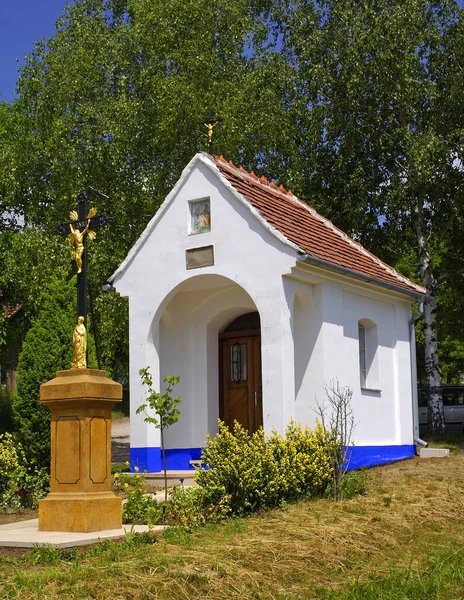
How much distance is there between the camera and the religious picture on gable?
1512 centimetres

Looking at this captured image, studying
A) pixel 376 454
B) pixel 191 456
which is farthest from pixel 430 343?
pixel 191 456

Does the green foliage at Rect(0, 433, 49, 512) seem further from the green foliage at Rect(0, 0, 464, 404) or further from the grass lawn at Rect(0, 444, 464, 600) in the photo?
the green foliage at Rect(0, 0, 464, 404)

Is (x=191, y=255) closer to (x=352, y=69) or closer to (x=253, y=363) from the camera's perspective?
(x=253, y=363)

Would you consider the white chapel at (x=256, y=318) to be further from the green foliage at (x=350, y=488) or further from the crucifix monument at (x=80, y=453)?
the crucifix monument at (x=80, y=453)

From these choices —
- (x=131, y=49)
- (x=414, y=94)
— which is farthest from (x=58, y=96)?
(x=414, y=94)

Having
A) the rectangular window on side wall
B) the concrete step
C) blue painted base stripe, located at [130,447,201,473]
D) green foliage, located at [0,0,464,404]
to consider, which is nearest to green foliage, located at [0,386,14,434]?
green foliage, located at [0,0,464,404]

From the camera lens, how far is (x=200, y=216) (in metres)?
15.2

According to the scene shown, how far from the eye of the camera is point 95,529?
925 centimetres

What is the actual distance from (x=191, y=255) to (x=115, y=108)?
9.92m

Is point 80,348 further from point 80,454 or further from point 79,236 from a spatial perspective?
point 79,236

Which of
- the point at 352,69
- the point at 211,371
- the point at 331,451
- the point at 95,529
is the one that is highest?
the point at 352,69

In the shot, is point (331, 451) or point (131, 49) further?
point (131, 49)

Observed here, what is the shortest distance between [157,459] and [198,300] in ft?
10.8

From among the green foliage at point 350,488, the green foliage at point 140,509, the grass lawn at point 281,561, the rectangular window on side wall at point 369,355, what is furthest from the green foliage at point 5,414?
the grass lawn at point 281,561
